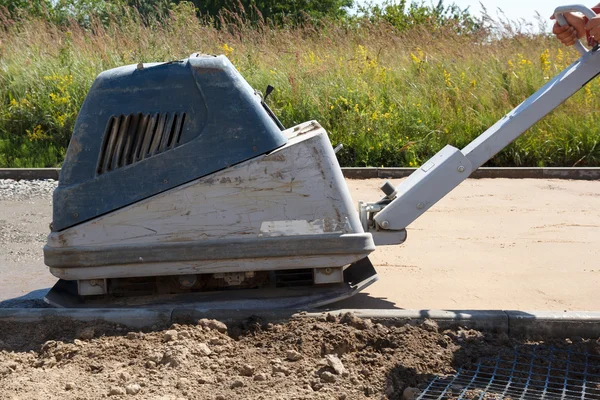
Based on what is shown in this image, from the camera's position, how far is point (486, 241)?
6180mm

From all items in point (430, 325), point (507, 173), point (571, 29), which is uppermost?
point (571, 29)

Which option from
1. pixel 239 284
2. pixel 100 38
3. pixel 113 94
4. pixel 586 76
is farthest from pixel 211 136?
pixel 100 38

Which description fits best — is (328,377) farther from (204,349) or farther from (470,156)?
(470,156)

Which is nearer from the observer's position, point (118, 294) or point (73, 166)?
point (73, 166)

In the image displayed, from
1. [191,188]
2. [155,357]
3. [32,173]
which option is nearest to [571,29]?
[191,188]

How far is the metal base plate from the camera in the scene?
4246mm

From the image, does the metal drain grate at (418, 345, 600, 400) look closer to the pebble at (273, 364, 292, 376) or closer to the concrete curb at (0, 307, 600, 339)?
the concrete curb at (0, 307, 600, 339)

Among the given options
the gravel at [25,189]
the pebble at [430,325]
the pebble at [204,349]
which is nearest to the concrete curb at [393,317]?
the pebble at [430,325]

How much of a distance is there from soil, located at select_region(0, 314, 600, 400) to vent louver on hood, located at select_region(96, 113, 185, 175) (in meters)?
0.90

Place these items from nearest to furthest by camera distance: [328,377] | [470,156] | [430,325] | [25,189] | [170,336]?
[328,377] < [170,336] < [430,325] < [470,156] < [25,189]

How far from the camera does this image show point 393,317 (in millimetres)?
3932

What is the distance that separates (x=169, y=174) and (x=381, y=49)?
976cm

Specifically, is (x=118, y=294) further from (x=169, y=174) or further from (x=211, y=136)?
(x=211, y=136)

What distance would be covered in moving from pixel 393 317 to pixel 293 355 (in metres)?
0.64
